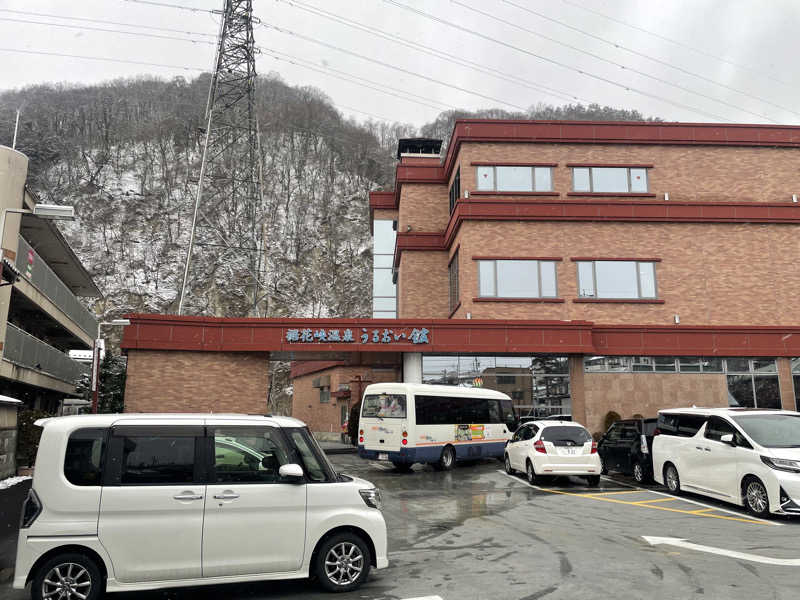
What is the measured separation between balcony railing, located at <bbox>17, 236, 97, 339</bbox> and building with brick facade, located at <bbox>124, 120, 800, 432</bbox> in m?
4.52

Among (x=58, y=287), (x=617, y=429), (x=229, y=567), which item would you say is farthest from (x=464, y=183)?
(x=229, y=567)

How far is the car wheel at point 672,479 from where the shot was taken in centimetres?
1409

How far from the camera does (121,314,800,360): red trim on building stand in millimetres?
23984

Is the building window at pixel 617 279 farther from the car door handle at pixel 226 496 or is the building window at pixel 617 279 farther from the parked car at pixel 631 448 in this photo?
the car door handle at pixel 226 496

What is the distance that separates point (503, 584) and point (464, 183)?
2498 cm

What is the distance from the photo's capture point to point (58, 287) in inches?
1132

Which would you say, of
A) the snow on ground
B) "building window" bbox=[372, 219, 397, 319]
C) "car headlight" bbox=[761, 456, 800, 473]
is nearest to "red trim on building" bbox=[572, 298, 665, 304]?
"car headlight" bbox=[761, 456, 800, 473]

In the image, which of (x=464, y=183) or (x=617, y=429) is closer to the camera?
(x=617, y=429)

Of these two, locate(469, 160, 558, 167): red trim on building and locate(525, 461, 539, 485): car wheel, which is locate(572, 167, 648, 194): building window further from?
locate(525, 461, 539, 485): car wheel

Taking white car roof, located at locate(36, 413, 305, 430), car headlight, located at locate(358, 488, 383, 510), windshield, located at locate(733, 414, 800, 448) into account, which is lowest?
car headlight, located at locate(358, 488, 383, 510)

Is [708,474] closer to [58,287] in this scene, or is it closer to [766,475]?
[766,475]

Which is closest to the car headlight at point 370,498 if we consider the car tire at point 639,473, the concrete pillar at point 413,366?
the car tire at point 639,473

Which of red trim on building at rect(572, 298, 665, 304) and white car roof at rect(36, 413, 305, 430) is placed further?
red trim on building at rect(572, 298, 665, 304)

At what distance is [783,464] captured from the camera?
10828 millimetres
